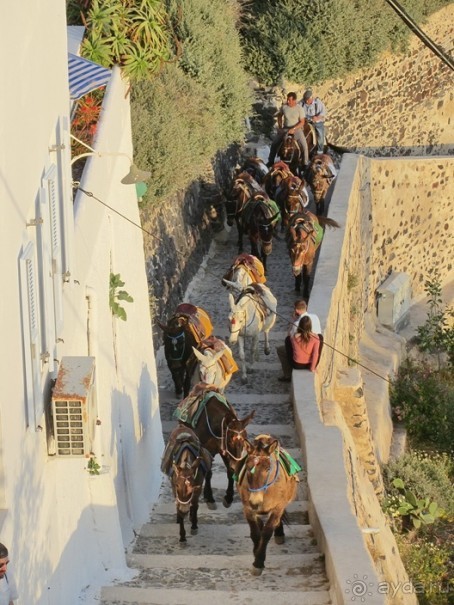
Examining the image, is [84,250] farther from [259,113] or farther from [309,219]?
[259,113]

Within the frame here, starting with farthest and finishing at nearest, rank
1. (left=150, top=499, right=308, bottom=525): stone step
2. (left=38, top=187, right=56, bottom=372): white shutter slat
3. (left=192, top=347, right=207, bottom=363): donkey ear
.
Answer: (left=192, top=347, right=207, bottom=363): donkey ear
(left=150, top=499, right=308, bottom=525): stone step
(left=38, top=187, right=56, bottom=372): white shutter slat

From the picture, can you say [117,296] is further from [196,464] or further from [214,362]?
[196,464]

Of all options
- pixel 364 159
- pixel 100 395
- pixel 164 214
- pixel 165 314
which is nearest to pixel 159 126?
pixel 164 214

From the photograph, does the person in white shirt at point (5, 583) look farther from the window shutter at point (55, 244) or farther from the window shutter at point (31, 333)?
the window shutter at point (55, 244)

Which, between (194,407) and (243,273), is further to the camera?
(243,273)

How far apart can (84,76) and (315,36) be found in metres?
13.3

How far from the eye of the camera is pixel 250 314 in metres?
16.9

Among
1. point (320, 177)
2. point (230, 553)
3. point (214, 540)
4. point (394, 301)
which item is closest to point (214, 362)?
point (214, 540)

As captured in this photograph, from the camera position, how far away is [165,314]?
1914cm

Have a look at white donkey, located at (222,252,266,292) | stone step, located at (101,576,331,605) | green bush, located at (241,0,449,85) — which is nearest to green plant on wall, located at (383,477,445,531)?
white donkey, located at (222,252,266,292)

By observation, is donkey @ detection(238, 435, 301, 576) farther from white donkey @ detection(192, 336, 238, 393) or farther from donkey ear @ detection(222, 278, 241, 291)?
donkey ear @ detection(222, 278, 241, 291)

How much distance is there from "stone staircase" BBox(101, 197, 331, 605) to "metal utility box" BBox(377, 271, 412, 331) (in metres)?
8.03

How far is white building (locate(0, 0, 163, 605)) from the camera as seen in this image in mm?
9391

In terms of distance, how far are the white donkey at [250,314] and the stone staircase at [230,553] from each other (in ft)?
2.34
